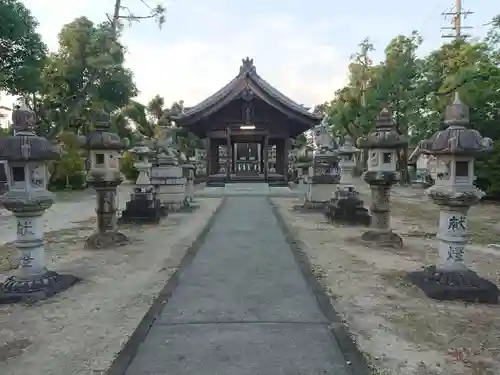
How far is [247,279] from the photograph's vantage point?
6348 mm

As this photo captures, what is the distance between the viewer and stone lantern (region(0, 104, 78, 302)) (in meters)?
5.73

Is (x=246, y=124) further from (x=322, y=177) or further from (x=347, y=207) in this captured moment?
(x=347, y=207)

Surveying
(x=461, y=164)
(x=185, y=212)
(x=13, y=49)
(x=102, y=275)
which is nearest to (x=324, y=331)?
(x=461, y=164)

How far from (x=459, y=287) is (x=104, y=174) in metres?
6.57

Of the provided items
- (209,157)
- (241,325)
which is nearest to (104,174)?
(241,325)

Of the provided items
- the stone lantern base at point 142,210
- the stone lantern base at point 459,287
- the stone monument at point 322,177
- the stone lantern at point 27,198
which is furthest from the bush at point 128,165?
the stone lantern base at point 459,287

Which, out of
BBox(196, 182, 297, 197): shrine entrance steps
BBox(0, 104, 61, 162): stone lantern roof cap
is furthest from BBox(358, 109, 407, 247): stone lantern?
BBox(196, 182, 297, 197): shrine entrance steps

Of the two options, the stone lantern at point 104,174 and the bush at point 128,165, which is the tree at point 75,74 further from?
the stone lantern at point 104,174

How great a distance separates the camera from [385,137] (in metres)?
9.08

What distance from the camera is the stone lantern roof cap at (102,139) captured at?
8.70 metres

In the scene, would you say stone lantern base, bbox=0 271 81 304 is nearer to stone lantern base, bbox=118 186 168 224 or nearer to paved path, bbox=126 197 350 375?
paved path, bbox=126 197 350 375

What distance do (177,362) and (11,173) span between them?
3711mm

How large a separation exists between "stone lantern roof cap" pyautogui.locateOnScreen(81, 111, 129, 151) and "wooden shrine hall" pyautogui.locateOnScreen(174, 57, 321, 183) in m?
14.5

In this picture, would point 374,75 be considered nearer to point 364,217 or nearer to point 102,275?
point 364,217
